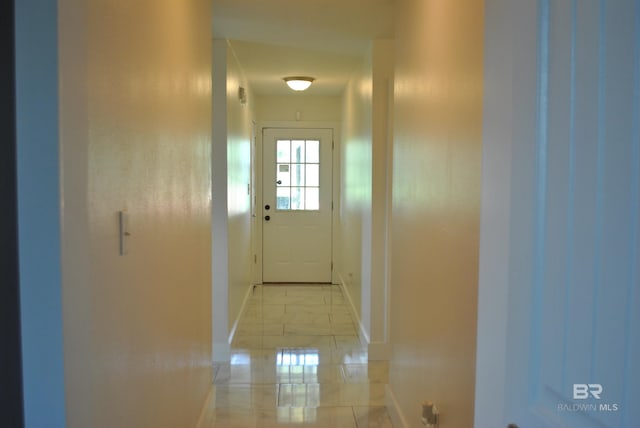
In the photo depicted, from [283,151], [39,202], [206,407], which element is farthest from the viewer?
[283,151]

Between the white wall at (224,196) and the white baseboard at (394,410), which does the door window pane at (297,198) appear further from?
the white baseboard at (394,410)

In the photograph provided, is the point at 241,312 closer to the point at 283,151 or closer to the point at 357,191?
the point at 357,191

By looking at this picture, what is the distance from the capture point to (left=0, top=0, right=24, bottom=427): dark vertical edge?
111cm

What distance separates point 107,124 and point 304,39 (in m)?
3.12

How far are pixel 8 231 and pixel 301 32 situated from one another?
3.30 metres

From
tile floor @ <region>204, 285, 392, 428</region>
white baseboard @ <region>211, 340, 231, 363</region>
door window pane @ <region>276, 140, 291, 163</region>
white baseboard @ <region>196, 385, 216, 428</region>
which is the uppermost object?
door window pane @ <region>276, 140, 291, 163</region>

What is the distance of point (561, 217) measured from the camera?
80cm

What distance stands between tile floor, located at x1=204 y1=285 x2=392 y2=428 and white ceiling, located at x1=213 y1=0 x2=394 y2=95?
2495 mm

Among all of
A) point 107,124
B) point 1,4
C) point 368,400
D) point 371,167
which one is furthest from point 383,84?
point 1,4

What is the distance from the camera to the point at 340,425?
318 cm

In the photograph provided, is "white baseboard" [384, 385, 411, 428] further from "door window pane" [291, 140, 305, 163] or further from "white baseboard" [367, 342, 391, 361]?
"door window pane" [291, 140, 305, 163]

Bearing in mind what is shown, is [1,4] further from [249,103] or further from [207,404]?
[249,103]

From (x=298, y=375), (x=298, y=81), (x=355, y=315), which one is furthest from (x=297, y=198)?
(x=298, y=375)

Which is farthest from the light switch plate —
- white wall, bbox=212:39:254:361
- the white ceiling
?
white wall, bbox=212:39:254:361
